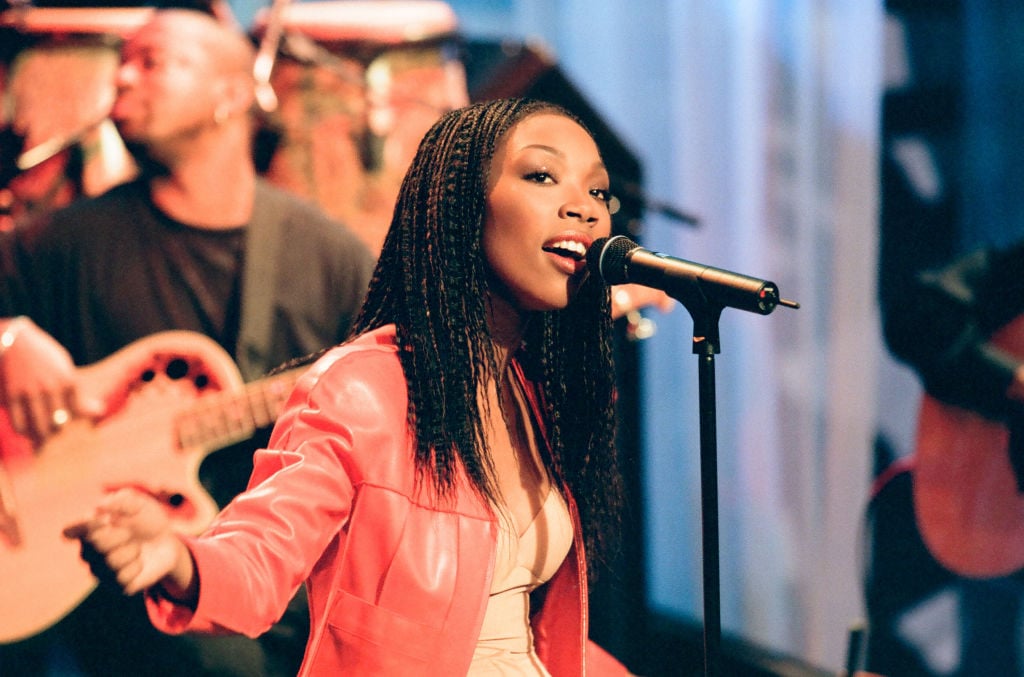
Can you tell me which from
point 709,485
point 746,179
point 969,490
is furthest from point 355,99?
point 969,490

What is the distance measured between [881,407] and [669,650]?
110cm

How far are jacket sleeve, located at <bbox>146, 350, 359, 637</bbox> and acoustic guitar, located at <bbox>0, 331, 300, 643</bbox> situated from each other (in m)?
1.19

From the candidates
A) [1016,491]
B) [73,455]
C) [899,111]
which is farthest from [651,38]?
[73,455]

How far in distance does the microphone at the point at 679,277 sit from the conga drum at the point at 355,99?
1499 millimetres

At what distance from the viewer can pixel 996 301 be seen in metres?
2.76

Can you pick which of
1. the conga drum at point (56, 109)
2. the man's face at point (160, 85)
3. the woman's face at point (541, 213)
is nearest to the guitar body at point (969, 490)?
the woman's face at point (541, 213)

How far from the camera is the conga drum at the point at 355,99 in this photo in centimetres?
273

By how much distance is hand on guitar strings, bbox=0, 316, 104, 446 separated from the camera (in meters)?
2.42

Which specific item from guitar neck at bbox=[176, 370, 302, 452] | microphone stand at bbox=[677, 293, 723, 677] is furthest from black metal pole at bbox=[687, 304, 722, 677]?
guitar neck at bbox=[176, 370, 302, 452]

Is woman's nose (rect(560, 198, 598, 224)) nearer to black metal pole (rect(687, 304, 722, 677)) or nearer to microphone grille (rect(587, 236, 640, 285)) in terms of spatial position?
microphone grille (rect(587, 236, 640, 285))

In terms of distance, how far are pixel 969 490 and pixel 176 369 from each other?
2.12 m

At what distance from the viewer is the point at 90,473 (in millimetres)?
2420

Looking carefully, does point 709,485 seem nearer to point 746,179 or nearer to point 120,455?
point 120,455

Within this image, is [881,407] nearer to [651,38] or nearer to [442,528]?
[651,38]
